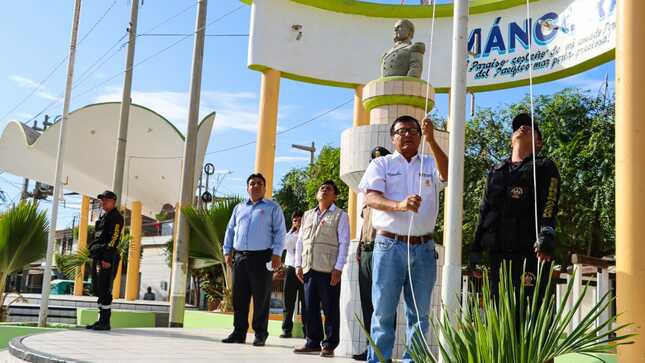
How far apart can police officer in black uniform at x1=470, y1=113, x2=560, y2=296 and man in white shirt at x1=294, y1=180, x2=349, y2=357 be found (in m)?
2.26

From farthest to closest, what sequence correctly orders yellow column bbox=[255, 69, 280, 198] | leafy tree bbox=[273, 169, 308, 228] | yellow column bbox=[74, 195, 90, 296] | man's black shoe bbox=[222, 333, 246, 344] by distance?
leafy tree bbox=[273, 169, 308, 228] → yellow column bbox=[74, 195, 90, 296] → yellow column bbox=[255, 69, 280, 198] → man's black shoe bbox=[222, 333, 246, 344]

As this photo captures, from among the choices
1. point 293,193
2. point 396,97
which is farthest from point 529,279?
point 293,193

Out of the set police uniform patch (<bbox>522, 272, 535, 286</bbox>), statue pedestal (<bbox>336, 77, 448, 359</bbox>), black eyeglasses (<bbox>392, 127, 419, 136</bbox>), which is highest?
statue pedestal (<bbox>336, 77, 448, 359</bbox>)

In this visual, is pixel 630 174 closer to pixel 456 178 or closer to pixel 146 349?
pixel 456 178

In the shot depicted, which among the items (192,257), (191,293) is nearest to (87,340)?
(192,257)

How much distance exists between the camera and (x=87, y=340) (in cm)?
677

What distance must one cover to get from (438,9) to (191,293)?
2795 cm

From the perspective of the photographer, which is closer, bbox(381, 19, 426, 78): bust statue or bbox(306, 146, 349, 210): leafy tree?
bbox(381, 19, 426, 78): bust statue

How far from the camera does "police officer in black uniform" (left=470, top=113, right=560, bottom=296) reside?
4199 millimetres

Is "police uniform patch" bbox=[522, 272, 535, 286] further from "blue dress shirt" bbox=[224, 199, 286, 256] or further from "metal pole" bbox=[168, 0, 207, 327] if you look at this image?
"metal pole" bbox=[168, 0, 207, 327]

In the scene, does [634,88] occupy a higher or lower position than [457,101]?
higher

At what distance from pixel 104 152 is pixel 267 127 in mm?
14949

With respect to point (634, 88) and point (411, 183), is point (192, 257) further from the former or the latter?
point (634, 88)

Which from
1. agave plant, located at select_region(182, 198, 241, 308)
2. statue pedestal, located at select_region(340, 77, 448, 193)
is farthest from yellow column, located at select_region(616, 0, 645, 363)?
agave plant, located at select_region(182, 198, 241, 308)
